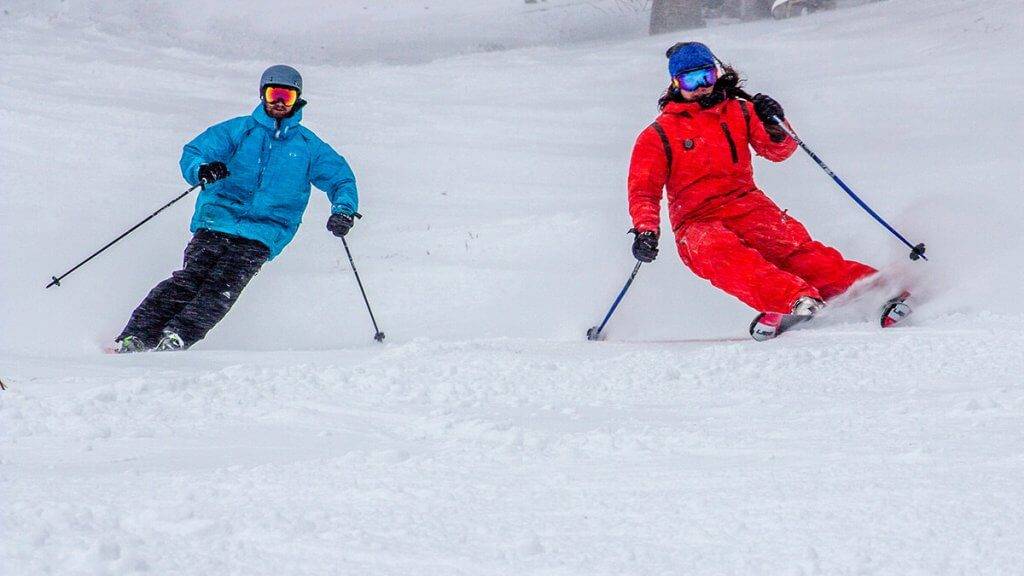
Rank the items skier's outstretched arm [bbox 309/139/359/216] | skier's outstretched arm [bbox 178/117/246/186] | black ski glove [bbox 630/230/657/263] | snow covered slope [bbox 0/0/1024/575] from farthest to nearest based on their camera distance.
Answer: skier's outstretched arm [bbox 309/139/359/216]
skier's outstretched arm [bbox 178/117/246/186]
black ski glove [bbox 630/230/657/263]
snow covered slope [bbox 0/0/1024/575]

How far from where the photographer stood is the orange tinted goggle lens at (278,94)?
615 centimetres

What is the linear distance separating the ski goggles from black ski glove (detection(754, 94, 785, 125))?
1.01 feet

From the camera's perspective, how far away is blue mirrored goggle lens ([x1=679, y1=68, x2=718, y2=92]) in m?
5.66

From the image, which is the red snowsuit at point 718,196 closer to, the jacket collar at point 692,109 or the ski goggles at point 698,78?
the jacket collar at point 692,109

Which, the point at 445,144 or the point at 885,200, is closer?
the point at 885,200

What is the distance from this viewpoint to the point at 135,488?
2.48m

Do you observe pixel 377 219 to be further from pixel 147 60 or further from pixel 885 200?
pixel 147 60

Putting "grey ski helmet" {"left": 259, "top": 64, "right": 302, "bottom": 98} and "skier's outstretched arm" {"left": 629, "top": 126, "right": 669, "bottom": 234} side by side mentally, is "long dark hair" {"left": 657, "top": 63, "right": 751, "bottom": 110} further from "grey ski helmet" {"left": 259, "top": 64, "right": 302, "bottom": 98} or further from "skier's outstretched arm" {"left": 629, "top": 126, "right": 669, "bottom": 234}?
"grey ski helmet" {"left": 259, "top": 64, "right": 302, "bottom": 98}

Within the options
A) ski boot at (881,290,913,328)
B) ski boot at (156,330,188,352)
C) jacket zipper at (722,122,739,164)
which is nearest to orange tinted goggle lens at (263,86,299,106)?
ski boot at (156,330,188,352)

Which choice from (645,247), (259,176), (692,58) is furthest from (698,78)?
(259,176)

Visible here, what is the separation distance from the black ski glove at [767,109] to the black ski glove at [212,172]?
10.9ft

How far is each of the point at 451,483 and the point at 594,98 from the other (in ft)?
35.9

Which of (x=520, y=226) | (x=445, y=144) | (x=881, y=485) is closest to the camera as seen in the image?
(x=881, y=485)

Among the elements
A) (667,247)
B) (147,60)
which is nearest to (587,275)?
(667,247)
